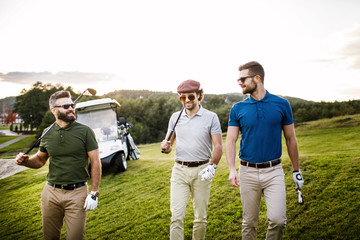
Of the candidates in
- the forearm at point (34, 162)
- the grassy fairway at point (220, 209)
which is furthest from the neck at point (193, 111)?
the grassy fairway at point (220, 209)

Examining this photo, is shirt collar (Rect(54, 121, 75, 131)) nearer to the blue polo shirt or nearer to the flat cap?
the flat cap

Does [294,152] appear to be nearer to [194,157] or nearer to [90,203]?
[194,157]

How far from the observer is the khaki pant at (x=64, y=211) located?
9.92ft

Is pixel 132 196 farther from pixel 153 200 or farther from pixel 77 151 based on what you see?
pixel 77 151

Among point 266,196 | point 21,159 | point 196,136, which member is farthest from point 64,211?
point 266,196

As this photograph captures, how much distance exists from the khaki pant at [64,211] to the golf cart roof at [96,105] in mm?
7401

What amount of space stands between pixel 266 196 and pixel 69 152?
253 centimetres

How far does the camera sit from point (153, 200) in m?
6.72

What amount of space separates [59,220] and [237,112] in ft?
8.94

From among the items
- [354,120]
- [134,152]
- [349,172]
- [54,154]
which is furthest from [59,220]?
[354,120]

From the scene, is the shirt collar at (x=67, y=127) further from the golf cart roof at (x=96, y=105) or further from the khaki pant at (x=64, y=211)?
the golf cart roof at (x=96, y=105)

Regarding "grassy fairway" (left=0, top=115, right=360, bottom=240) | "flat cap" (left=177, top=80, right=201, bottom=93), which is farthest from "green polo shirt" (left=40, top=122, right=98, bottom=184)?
"grassy fairway" (left=0, top=115, right=360, bottom=240)

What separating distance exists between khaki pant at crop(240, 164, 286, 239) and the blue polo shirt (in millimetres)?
169

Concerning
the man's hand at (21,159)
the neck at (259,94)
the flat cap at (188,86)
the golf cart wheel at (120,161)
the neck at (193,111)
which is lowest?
the golf cart wheel at (120,161)
